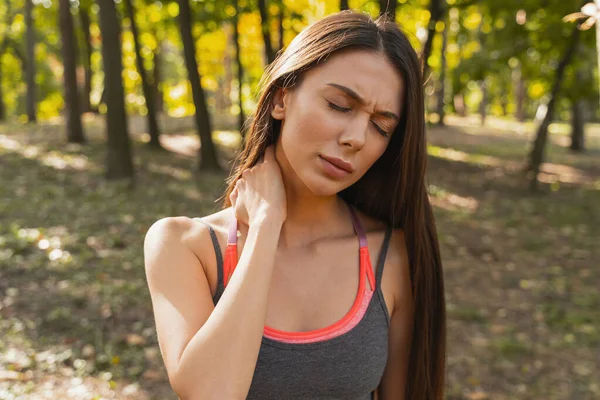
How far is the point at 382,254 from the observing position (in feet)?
6.44

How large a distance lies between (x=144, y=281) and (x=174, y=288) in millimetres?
4877

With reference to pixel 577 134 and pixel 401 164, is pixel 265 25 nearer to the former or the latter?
pixel 401 164

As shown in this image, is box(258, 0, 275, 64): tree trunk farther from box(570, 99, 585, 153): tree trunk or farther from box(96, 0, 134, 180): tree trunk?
box(570, 99, 585, 153): tree trunk

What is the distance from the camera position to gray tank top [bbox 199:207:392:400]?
65.4 inches

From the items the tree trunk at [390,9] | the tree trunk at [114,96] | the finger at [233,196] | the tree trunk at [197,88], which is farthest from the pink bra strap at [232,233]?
the tree trunk at [197,88]

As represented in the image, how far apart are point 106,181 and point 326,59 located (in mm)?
9130

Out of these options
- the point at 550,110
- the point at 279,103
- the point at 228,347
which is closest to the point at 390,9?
the point at 279,103

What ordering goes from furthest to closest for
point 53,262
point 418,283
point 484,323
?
point 53,262
point 484,323
point 418,283

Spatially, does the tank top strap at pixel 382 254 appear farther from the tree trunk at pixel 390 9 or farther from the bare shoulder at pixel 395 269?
the tree trunk at pixel 390 9

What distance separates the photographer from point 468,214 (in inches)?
390

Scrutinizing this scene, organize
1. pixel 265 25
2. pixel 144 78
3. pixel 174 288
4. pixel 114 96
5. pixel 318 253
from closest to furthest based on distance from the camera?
pixel 174 288 < pixel 318 253 < pixel 114 96 < pixel 265 25 < pixel 144 78

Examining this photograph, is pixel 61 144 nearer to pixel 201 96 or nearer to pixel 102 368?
pixel 201 96

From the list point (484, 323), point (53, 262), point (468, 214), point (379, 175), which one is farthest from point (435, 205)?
point (379, 175)

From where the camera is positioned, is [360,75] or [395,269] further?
[395,269]
